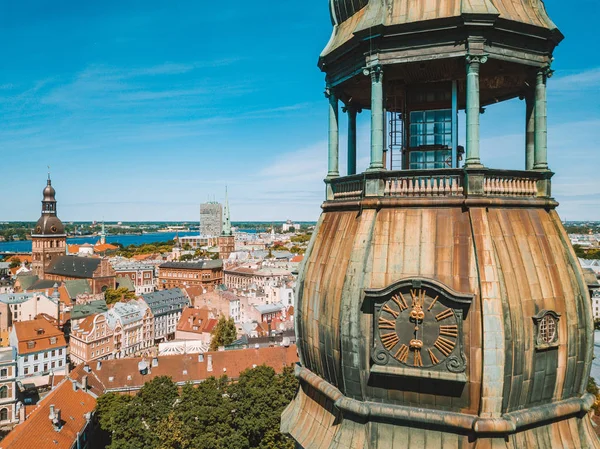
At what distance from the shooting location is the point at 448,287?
7.99 metres

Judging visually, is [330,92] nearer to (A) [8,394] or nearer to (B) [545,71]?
(B) [545,71]

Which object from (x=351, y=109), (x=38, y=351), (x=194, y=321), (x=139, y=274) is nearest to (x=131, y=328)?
(x=194, y=321)

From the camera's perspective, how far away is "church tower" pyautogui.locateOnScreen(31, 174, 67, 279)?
167m

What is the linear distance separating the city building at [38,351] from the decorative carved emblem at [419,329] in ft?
252

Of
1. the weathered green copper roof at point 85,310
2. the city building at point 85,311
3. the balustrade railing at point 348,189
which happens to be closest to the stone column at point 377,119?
the balustrade railing at point 348,189

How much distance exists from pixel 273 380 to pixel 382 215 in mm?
36403

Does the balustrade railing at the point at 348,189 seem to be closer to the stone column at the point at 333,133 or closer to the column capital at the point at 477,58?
the stone column at the point at 333,133

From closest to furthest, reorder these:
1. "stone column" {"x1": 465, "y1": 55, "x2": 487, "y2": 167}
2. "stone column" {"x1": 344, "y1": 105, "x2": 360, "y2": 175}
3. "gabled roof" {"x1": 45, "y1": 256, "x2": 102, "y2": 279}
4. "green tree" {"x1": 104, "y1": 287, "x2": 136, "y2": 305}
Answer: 1. "stone column" {"x1": 465, "y1": 55, "x2": 487, "y2": 167}
2. "stone column" {"x1": 344, "y1": 105, "x2": 360, "y2": 175}
3. "green tree" {"x1": 104, "y1": 287, "x2": 136, "y2": 305}
4. "gabled roof" {"x1": 45, "y1": 256, "x2": 102, "y2": 279}

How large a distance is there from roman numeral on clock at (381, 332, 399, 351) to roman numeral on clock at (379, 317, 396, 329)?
0.39 feet

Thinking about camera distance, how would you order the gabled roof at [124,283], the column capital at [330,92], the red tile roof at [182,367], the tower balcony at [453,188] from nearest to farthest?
the tower balcony at [453,188], the column capital at [330,92], the red tile roof at [182,367], the gabled roof at [124,283]

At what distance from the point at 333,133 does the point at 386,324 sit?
4.71 m

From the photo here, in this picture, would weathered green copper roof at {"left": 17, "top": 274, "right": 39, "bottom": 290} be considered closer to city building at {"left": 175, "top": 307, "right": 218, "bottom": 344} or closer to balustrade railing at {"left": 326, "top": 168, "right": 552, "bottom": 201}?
city building at {"left": 175, "top": 307, "right": 218, "bottom": 344}

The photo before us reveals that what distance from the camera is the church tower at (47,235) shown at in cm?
16662

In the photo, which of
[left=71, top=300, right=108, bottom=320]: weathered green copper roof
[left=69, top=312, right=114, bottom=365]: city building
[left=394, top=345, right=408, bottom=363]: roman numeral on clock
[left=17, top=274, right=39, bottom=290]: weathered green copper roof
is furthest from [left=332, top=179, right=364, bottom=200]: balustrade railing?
[left=17, top=274, right=39, bottom=290]: weathered green copper roof
